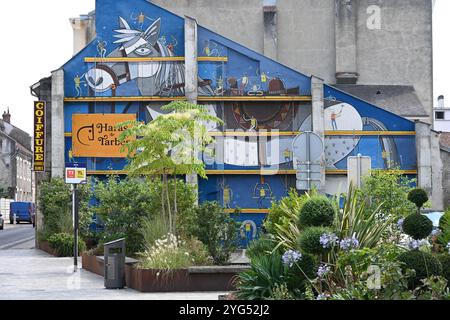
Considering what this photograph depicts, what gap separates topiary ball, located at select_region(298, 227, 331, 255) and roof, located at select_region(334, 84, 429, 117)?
3237cm

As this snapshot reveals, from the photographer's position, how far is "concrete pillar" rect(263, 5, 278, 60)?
47500 mm

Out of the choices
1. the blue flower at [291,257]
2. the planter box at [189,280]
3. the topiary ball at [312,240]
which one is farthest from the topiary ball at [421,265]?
the planter box at [189,280]

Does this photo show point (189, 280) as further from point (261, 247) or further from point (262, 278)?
point (262, 278)

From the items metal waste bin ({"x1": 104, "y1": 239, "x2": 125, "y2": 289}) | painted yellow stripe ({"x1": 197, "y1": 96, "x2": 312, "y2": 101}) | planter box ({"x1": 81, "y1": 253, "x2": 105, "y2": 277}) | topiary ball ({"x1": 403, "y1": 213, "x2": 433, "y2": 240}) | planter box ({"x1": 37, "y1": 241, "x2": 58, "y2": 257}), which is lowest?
planter box ({"x1": 37, "y1": 241, "x2": 58, "y2": 257})

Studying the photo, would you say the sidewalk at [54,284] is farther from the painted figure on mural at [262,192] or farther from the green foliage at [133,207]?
the painted figure on mural at [262,192]

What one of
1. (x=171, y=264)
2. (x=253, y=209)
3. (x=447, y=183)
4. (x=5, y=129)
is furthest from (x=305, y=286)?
(x=5, y=129)

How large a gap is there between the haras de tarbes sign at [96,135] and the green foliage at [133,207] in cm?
733

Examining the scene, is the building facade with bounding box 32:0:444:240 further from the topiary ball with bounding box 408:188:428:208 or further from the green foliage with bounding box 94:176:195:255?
the topiary ball with bounding box 408:188:428:208

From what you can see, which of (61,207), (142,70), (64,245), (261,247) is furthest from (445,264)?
(142,70)

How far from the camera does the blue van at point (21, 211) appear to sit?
83750mm

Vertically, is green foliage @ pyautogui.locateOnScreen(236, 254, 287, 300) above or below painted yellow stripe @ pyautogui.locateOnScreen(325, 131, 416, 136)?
below

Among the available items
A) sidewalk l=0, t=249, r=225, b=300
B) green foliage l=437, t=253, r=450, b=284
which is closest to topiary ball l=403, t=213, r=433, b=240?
green foliage l=437, t=253, r=450, b=284

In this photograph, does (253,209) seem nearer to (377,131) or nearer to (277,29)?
(377,131)

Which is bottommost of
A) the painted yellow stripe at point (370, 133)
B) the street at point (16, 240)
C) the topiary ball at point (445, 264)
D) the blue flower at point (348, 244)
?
the street at point (16, 240)
